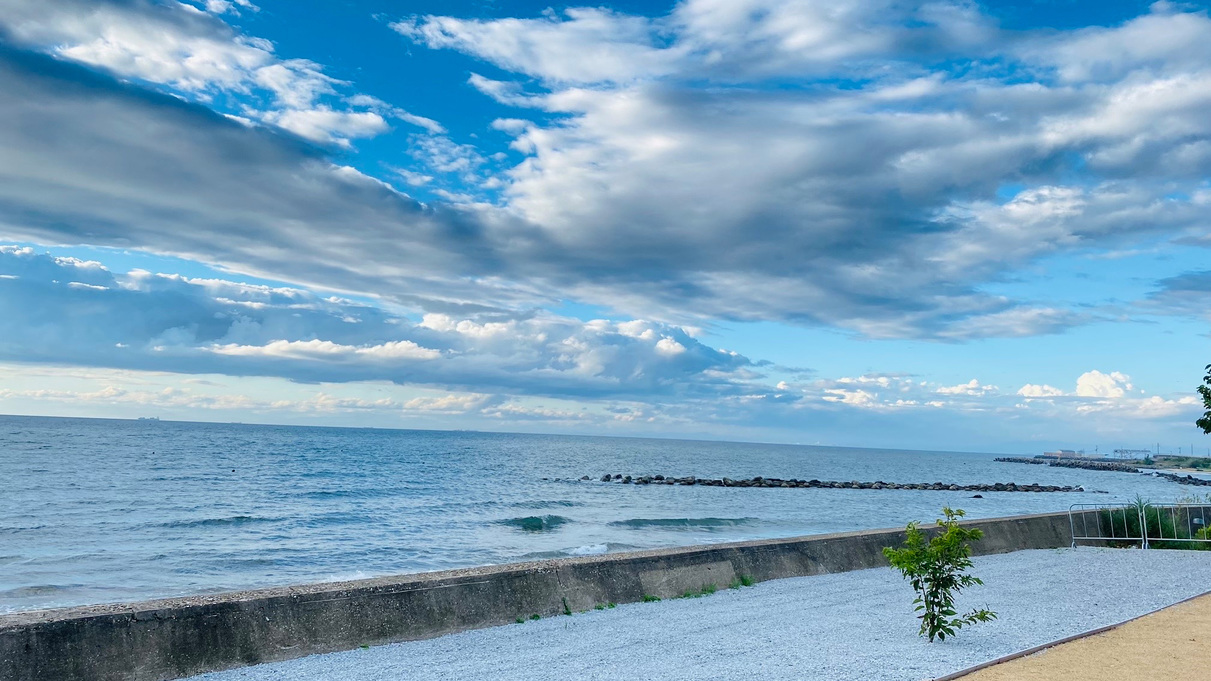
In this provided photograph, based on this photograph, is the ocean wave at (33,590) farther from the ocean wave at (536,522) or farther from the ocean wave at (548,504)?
the ocean wave at (548,504)

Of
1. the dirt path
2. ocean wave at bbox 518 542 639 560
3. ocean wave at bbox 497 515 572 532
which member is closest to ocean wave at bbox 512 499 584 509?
ocean wave at bbox 497 515 572 532

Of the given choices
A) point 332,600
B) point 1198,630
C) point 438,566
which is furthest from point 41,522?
point 1198,630

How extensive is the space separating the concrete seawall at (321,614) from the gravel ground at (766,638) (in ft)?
0.77

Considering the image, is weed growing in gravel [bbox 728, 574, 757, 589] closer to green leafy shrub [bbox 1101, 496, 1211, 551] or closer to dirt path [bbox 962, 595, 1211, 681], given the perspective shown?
dirt path [bbox 962, 595, 1211, 681]

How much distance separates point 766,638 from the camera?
7.69 m

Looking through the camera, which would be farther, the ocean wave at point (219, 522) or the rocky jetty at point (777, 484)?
the rocky jetty at point (777, 484)

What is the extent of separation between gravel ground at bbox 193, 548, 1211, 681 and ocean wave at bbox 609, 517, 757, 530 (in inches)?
795

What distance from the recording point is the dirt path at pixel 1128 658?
20.3ft

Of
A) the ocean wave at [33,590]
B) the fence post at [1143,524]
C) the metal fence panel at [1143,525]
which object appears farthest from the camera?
the metal fence panel at [1143,525]

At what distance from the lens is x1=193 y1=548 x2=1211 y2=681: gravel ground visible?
654 centimetres

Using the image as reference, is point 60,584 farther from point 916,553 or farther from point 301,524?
point 916,553

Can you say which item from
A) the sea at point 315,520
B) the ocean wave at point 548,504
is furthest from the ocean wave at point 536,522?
the ocean wave at point 548,504

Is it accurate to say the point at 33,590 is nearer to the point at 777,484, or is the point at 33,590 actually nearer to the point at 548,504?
the point at 548,504

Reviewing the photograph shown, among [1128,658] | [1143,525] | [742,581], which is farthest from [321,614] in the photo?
[1143,525]
